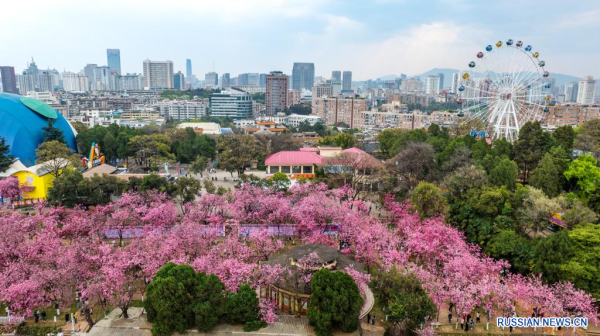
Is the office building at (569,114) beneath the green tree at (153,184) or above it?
above

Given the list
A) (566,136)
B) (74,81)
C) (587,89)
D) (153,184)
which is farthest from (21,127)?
(74,81)

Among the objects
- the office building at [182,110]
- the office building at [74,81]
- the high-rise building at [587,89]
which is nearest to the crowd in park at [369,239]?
the office building at [182,110]

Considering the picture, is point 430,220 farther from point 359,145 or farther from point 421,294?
point 359,145

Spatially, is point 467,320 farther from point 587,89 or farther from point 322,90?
point 587,89

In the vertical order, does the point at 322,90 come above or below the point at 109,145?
above

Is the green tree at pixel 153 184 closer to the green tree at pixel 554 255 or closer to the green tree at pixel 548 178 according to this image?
the green tree at pixel 554 255

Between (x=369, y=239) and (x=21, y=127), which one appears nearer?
(x=369, y=239)

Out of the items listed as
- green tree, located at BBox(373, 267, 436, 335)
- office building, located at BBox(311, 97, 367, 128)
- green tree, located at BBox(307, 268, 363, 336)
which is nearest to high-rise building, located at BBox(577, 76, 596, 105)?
office building, located at BBox(311, 97, 367, 128)
